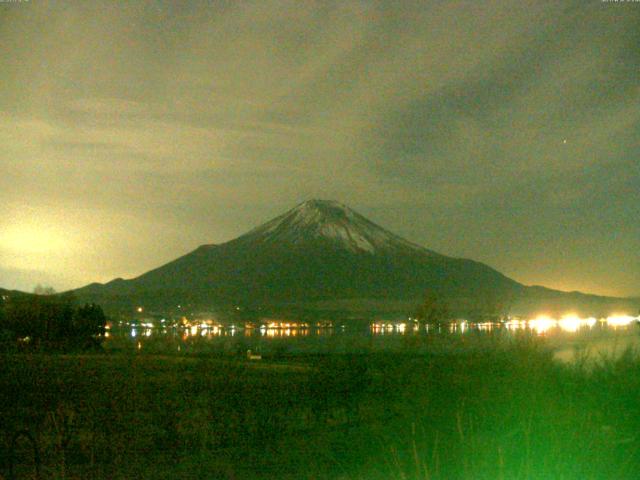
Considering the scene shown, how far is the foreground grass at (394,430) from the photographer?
10477mm

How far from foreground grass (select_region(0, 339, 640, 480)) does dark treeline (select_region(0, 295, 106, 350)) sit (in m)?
36.8

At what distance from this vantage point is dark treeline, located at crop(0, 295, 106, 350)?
59.7 metres

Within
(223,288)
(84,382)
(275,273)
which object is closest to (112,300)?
(223,288)

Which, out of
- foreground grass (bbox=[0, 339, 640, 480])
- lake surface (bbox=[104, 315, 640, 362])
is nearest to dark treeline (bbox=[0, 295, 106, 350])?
lake surface (bbox=[104, 315, 640, 362])

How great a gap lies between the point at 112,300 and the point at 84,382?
148 meters

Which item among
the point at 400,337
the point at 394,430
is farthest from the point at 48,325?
the point at 394,430

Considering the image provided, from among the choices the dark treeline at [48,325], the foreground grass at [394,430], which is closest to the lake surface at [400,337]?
the foreground grass at [394,430]

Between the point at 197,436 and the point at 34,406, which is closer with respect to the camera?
the point at 197,436

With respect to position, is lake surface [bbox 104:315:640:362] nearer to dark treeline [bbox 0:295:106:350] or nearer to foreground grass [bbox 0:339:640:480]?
foreground grass [bbox 0:339:640:480]

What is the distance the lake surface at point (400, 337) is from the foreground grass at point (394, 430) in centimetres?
173

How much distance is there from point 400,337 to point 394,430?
79.8 meters

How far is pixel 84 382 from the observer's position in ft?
101

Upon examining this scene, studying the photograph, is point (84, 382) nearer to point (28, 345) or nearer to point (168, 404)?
point (168, 404)

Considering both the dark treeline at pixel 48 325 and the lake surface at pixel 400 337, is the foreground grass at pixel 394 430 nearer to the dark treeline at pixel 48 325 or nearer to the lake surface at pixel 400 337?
the lake surface at pixel 400 337
